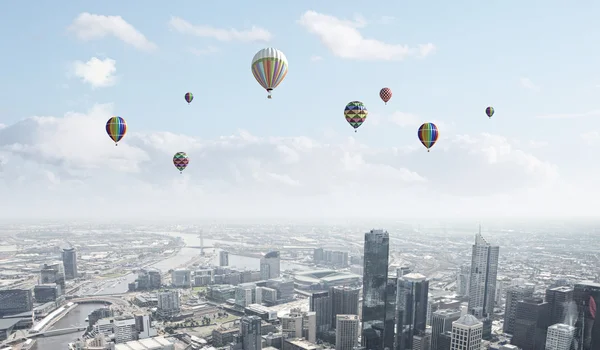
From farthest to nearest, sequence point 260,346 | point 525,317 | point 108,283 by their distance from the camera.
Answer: point 108,283, point 525,317, point 260,346

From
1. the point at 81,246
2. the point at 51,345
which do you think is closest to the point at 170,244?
the point at 81,246

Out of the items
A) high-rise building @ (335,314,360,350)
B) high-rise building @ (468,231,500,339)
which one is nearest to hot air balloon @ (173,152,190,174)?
high-rise building @ (335,314,360,350)

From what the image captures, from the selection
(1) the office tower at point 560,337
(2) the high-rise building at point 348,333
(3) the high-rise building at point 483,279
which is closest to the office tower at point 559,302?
(1) the office tower at point 560,337

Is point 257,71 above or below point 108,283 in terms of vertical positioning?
above

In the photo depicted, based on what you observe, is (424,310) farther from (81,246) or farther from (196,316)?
(81,246)

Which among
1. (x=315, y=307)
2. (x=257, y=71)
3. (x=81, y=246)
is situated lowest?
(x=81, y=246)

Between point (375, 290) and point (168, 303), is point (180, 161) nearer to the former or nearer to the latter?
point (375, 290)

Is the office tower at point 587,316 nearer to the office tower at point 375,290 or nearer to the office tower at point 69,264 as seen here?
the office tower at point 375,290
